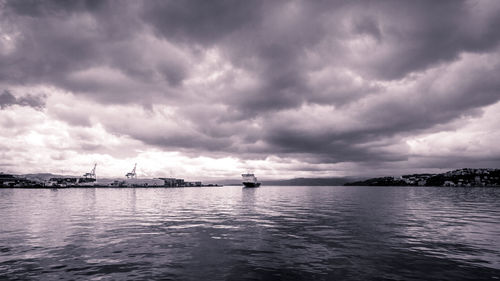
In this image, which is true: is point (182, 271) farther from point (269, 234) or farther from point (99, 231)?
point (99, 231)

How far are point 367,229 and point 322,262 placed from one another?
14.4m

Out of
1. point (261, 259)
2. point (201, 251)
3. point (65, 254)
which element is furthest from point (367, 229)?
point (65, 254)

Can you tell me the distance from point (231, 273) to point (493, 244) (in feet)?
75.5

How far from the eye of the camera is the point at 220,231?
2800 centimetres

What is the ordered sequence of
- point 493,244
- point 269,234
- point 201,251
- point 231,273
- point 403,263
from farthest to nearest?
1. point 269,234
2. point 493,244
3. point 201,251
4. point 403,263
5. point 231,273

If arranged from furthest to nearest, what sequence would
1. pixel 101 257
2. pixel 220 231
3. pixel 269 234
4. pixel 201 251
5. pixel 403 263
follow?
pixel 220 231
pixel 269 234
pixel 201 251
pixel 101 257
pixel 403 263

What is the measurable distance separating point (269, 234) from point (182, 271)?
496 inches

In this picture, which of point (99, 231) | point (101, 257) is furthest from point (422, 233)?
point (99, 231)

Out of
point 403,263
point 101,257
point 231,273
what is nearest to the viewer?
point 231,273

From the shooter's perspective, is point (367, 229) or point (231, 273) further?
point (367, 229)

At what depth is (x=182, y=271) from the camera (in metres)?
15.1

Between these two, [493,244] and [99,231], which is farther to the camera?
[99,231]

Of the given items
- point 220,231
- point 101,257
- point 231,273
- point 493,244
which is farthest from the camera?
point 220,231

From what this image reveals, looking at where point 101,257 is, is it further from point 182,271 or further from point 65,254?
point 182,271
